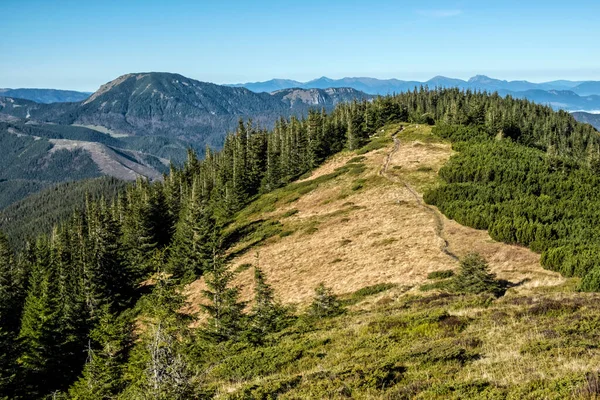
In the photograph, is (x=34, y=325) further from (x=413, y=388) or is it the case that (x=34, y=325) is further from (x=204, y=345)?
(x=413, y=388)

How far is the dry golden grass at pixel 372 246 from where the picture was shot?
1230 inches

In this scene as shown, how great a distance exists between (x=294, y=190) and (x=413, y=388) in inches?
2489

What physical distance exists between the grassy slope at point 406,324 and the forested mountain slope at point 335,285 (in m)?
0.10

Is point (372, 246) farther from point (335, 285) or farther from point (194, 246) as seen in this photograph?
point (194, 246)

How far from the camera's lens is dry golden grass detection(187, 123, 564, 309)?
3123 cm

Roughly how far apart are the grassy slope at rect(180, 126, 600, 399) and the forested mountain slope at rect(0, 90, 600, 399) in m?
0.10

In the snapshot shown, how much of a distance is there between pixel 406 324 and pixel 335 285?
15635 millimetres

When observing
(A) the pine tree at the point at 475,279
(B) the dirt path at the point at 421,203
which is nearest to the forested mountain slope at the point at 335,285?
(A) the pine tree at the point at 475,279

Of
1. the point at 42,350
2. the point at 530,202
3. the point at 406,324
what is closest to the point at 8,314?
the point at 42,350

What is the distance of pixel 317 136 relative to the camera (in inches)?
3738

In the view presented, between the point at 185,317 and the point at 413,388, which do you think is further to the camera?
the point at 185,317

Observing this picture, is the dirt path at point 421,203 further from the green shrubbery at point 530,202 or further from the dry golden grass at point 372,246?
the green shrubbery at point 530,202

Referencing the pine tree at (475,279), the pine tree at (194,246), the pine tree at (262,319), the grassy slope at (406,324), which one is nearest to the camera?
the grassy slope at (406,324)

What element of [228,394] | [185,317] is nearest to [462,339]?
[228,394]
